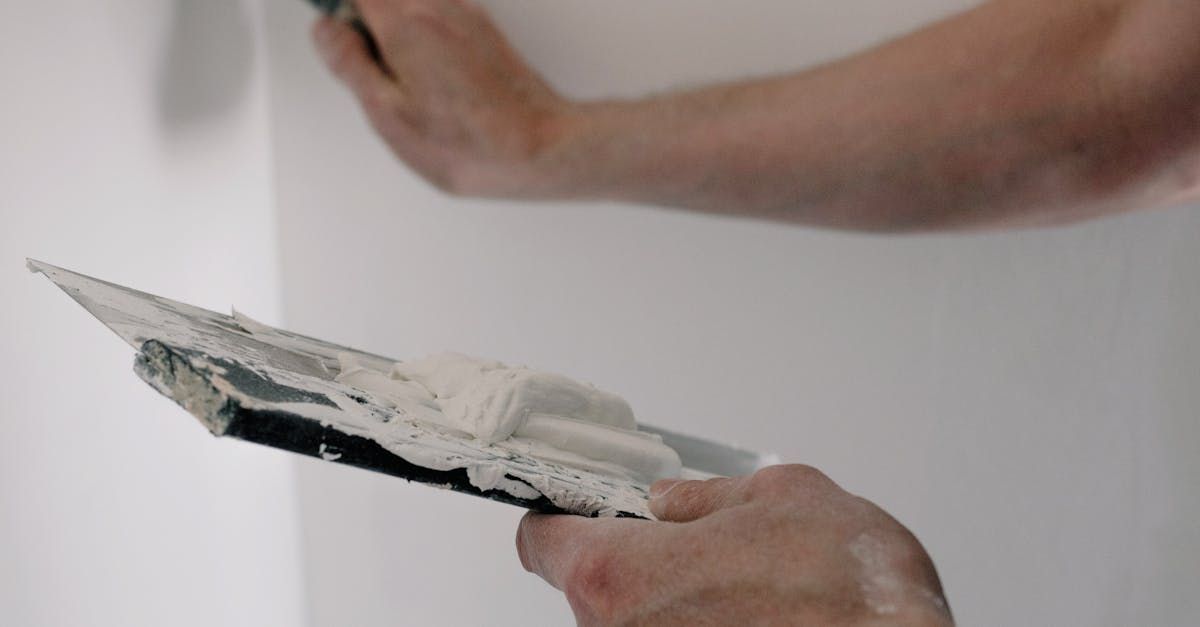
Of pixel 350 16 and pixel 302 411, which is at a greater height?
pixel 350 16

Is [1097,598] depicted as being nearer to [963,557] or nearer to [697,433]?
[963,557]

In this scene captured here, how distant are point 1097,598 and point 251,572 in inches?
52.4

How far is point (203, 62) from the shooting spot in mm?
1207

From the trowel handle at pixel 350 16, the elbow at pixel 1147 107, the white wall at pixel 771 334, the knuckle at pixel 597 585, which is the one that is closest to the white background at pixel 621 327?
the white wall at pixel 771 334

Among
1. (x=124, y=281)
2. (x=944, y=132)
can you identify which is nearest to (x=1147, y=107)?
(x=944, y=132)

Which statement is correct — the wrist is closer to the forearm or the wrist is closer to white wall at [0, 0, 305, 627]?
the forearm

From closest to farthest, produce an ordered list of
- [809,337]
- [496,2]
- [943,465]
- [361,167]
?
[496,2]
[361,167]
[809,337]
[943,465]

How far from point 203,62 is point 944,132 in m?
0.82

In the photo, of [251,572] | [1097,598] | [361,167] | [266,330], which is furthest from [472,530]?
[1097,598]

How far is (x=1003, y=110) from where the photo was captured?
1.01 m

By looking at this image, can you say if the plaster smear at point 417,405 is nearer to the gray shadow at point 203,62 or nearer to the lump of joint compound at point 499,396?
the lump of joint compound at point 499,396

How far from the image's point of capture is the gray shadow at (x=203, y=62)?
114cm

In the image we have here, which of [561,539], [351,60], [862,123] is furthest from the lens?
[351,60]

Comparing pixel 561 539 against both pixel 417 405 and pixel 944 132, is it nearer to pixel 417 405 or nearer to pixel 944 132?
pixel 417 405
